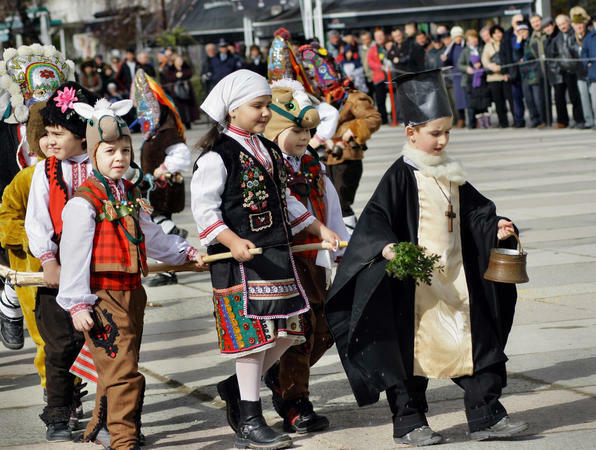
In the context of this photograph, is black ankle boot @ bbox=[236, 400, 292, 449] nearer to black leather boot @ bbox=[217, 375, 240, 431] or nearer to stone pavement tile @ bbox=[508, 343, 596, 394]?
black leather boot @ bbox=[217, 375, 240, 431]

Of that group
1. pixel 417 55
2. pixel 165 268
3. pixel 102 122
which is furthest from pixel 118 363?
pixel 417 55

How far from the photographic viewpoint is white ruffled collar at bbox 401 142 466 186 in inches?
186

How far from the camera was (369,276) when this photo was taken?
4.64m

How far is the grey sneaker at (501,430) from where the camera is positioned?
4591mm

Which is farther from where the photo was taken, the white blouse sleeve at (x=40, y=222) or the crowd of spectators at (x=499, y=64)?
the crowd of spectators at (x=499, y=64)

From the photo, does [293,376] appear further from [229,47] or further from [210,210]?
[229,47]

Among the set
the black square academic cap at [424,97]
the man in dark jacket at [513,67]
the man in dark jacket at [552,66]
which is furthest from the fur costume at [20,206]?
the man in dark jacket at [513,67]

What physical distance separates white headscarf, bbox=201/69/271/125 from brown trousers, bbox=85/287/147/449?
0.88 meters

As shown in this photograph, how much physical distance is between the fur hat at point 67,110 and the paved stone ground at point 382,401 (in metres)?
1.45

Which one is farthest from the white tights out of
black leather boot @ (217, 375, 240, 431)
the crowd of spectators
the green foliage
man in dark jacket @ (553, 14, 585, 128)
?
man in dark jacket @ (553, 14, 585, 128)

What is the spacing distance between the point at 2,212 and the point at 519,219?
261 inches

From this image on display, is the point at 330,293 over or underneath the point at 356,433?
over

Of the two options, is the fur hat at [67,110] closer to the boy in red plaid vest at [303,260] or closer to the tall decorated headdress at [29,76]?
the tall decorated headdress at [29,76]

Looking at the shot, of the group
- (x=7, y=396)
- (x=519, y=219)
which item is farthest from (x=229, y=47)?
(x=7, y=396)
